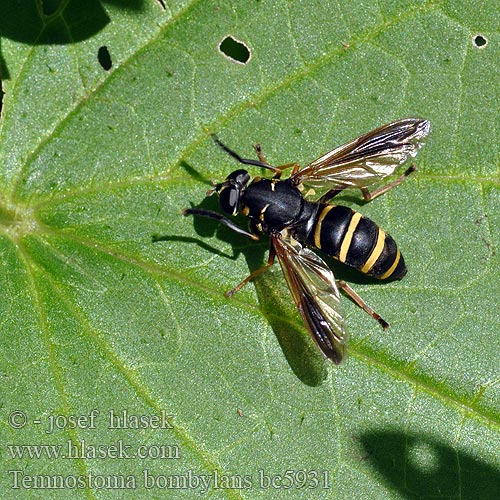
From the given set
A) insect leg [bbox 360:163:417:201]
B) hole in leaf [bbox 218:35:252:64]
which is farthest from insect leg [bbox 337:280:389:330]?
hole in leaf [bbox 218:35:252:64]

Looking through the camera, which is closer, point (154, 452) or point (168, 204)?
point (154, 452)

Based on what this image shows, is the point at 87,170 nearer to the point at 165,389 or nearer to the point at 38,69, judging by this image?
the point at 38,69

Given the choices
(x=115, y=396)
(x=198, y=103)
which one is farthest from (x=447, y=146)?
→ (x=115, y=396)

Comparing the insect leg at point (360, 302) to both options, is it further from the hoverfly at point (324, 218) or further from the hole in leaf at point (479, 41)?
the hole in leaf at point (479, 41)

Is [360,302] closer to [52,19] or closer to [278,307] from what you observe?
[278,307]

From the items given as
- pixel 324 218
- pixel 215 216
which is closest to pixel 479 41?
pixel 324 218

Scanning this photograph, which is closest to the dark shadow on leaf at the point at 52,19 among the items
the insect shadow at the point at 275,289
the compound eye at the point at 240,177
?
the insect shadow at the point at 275,289
